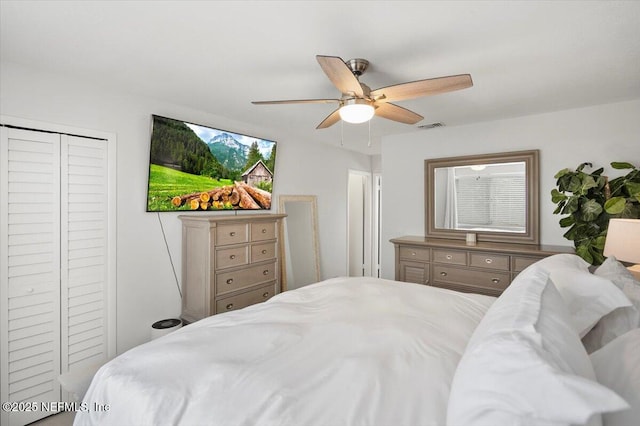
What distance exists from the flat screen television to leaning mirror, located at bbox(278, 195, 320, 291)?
1.63 feet

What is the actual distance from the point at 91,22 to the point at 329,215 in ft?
12.3

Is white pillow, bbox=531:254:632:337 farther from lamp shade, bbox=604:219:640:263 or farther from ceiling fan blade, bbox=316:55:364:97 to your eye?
ceiling fan blade, bbox=316:55:364:97

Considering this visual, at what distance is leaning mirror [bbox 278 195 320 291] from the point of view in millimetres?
4285

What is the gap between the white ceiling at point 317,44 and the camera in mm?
1560

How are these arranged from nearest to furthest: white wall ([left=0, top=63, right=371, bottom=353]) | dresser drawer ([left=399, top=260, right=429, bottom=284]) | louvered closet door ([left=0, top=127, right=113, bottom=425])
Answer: louvered closet door ([left=0, top=127, right=113, bottom=425]), white wall ([left=0, top=63, right=371, bottom=353]), dresser drawer ([left=399, top=260, right=429, bottom=284])

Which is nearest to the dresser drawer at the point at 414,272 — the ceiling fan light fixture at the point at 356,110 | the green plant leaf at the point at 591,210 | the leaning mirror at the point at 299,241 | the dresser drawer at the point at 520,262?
the dresser drawer at the point at 520,262

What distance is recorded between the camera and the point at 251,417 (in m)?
0.95

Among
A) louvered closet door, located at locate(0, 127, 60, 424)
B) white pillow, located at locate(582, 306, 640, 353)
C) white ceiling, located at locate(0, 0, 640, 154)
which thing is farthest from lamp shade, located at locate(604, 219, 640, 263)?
louvered closet door, located at locate(0, 127, 60, 424)

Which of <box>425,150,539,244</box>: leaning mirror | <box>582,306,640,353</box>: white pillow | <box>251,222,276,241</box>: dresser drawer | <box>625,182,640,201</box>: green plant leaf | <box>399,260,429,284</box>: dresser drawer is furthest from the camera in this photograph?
<box>399,260,429,284</box>: dresser drawer

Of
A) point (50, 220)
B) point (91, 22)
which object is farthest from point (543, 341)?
point (50, 220)

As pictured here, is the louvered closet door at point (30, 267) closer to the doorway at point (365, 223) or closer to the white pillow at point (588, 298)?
the white pillow at point (588, 298)

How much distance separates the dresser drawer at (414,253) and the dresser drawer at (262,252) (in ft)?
5.10

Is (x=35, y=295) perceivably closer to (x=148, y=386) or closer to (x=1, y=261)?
(x=1, y=261)

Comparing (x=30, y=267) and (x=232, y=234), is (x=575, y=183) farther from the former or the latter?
(x=30, y=267)
